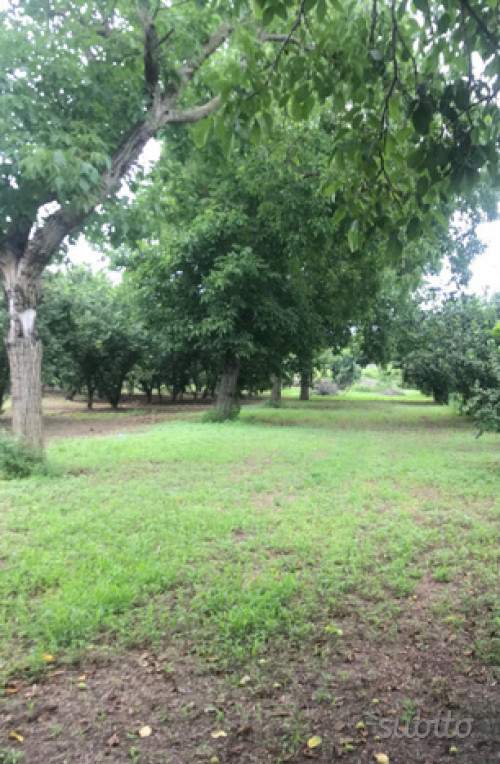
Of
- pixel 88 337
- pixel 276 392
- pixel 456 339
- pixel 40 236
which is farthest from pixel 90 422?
pixel 456 339

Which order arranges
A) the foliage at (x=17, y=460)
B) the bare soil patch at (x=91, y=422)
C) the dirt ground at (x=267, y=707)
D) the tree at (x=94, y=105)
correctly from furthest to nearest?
the bare soil patch at (x=91, y=422), the foliage at (x=17, y=460), the tree at (x=94, y=105), the dirt ground at (x=267, y=707)

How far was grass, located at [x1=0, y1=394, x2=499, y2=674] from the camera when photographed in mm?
3125

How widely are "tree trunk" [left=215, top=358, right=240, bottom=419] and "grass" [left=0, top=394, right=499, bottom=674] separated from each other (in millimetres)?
6950

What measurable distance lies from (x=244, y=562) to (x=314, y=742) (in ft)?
6.41

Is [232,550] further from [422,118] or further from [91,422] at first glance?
[91,422]

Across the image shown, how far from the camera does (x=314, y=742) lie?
2203 millimetres

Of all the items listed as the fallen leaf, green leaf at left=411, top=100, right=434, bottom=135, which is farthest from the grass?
green leaf at left=411, top=100, right=434, bottom=135

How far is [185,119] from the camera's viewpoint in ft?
20.7

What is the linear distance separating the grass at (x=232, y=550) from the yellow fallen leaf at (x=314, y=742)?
0.67m

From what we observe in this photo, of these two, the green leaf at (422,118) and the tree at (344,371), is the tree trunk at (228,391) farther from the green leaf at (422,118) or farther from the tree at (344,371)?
the tree at (344,371)

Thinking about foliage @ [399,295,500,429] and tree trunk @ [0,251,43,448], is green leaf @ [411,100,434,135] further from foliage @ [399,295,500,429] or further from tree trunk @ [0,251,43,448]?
foliage @ [399,295,500,429]

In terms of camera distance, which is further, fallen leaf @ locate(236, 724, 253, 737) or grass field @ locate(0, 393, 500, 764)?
grass field @ locate(0, 393, 500, 764)

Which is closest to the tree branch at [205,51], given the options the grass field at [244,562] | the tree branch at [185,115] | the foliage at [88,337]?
the tree branch at [185,115]

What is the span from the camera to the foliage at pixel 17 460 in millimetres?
6777
